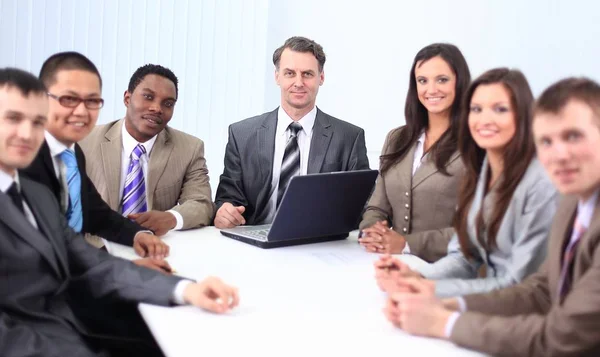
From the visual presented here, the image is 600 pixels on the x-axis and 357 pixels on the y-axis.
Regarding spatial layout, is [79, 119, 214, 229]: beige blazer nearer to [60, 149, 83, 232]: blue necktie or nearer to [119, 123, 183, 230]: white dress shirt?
[119, 123, 183, 230]: white dress shirt

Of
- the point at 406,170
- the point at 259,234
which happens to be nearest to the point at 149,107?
the point at 259,234

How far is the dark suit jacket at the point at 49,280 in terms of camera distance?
1586mm

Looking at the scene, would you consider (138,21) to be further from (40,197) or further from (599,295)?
(599,295)

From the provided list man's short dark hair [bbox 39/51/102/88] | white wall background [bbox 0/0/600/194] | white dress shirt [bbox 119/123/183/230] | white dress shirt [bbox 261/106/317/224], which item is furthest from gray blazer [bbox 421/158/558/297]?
white wall background [bbox 0/0/600/194]

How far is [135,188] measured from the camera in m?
3.06

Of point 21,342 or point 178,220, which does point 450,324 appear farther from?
point 178,220

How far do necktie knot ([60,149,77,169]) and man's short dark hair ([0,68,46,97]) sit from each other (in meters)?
0.51

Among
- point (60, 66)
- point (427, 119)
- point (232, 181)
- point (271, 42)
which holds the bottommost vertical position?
point (232, 181)

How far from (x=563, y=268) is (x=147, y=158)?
2.13 meters

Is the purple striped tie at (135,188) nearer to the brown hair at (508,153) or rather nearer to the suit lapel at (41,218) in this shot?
the suit lapel at (41,218)

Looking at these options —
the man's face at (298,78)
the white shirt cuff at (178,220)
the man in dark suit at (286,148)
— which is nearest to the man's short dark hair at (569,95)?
the white shirt cuff at (178,220)

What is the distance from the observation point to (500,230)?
1860 mm

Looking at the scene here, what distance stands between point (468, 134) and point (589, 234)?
2.46 feet

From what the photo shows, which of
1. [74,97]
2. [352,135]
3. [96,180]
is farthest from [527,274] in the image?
[96,180]
